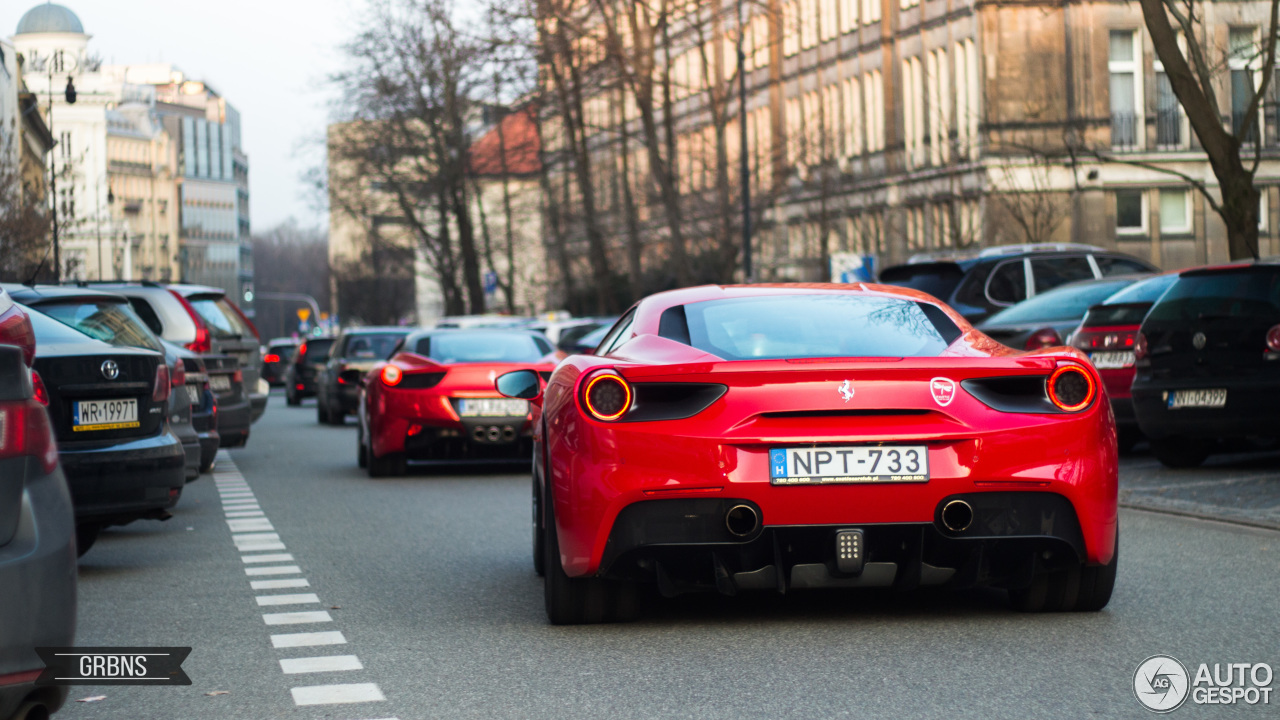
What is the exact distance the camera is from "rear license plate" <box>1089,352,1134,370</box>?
14.8m

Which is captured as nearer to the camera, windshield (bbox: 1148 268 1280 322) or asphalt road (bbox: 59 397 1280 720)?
asphalt road (bbox: 59 397 1280 720)

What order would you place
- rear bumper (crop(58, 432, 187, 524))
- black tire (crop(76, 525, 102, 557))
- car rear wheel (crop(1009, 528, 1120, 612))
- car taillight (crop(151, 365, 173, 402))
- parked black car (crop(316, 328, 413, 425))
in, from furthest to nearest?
1. parked black car (crop(316, 328, 413, 425))
2. car taillight (crop(151, 365, 173, 402))
3. black tire (crop(76, 525, 102, 557))
4. rear bumper (crop(58, 432, 187, 524))
5. car rear wheel (crop(1009, 528, 1120, 612))

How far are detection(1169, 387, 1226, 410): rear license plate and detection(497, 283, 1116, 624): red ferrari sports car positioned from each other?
655 centimetres

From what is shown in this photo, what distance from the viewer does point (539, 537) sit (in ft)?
27.8

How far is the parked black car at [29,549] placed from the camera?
4.38 meters

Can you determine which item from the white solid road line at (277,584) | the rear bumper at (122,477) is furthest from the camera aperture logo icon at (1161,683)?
the rear bumper at (122,477)

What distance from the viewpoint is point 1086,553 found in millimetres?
6691

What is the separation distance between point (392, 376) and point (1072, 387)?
10.1 metres

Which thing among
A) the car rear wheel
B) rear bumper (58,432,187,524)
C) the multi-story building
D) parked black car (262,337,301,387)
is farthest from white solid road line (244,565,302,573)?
parked black car (262,337,301,387)

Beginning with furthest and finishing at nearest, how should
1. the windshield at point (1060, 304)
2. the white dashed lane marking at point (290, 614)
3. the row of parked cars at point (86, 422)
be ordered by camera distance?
1. the windshield at point (1060, 304)
2. the white dashed lane marking at point (290, 614)
3. the row of parked cars at point (86, 422)

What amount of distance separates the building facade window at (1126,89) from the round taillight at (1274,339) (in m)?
41.6

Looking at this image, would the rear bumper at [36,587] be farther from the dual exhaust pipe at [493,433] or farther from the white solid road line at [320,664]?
the dual exhaust pipe at [493,433]

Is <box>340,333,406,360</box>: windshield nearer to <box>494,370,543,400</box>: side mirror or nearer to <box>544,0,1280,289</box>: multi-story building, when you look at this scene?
<box>544,0,1280,289</box>: multi-story building

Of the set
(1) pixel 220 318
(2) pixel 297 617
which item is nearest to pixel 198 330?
(1) pixel 220 318
